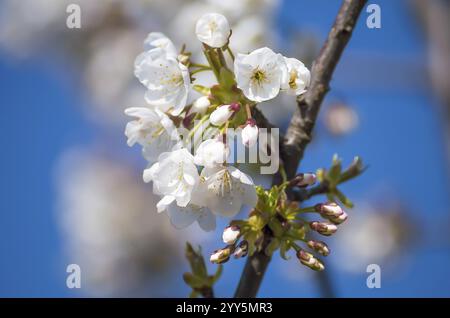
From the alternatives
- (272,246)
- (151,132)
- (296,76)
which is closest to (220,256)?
(272,246)

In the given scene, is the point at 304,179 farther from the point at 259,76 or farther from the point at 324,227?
the point at 259,76

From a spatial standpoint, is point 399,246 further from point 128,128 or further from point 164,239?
point 128,128

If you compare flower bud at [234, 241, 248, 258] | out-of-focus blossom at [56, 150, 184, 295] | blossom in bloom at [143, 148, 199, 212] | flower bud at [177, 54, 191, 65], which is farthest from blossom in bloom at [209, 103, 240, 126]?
out-of-focus blossom at [56, 150, 184, 295]

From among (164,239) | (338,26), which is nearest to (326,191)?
(338,26)

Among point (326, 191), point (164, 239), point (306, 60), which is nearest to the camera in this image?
point (326, 191)

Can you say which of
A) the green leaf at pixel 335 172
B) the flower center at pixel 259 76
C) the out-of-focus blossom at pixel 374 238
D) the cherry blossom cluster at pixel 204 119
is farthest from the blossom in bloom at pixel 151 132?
the out-of-focus blossom at pixel 374 238

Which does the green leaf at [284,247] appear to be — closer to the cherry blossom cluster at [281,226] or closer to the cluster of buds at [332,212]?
the cherry blossom cluster at [281,226]

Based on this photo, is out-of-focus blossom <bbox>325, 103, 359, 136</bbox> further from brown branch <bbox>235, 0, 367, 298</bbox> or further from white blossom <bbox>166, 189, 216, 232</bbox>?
white blossom <bbox>166, 189, 216, 232</bbox>
